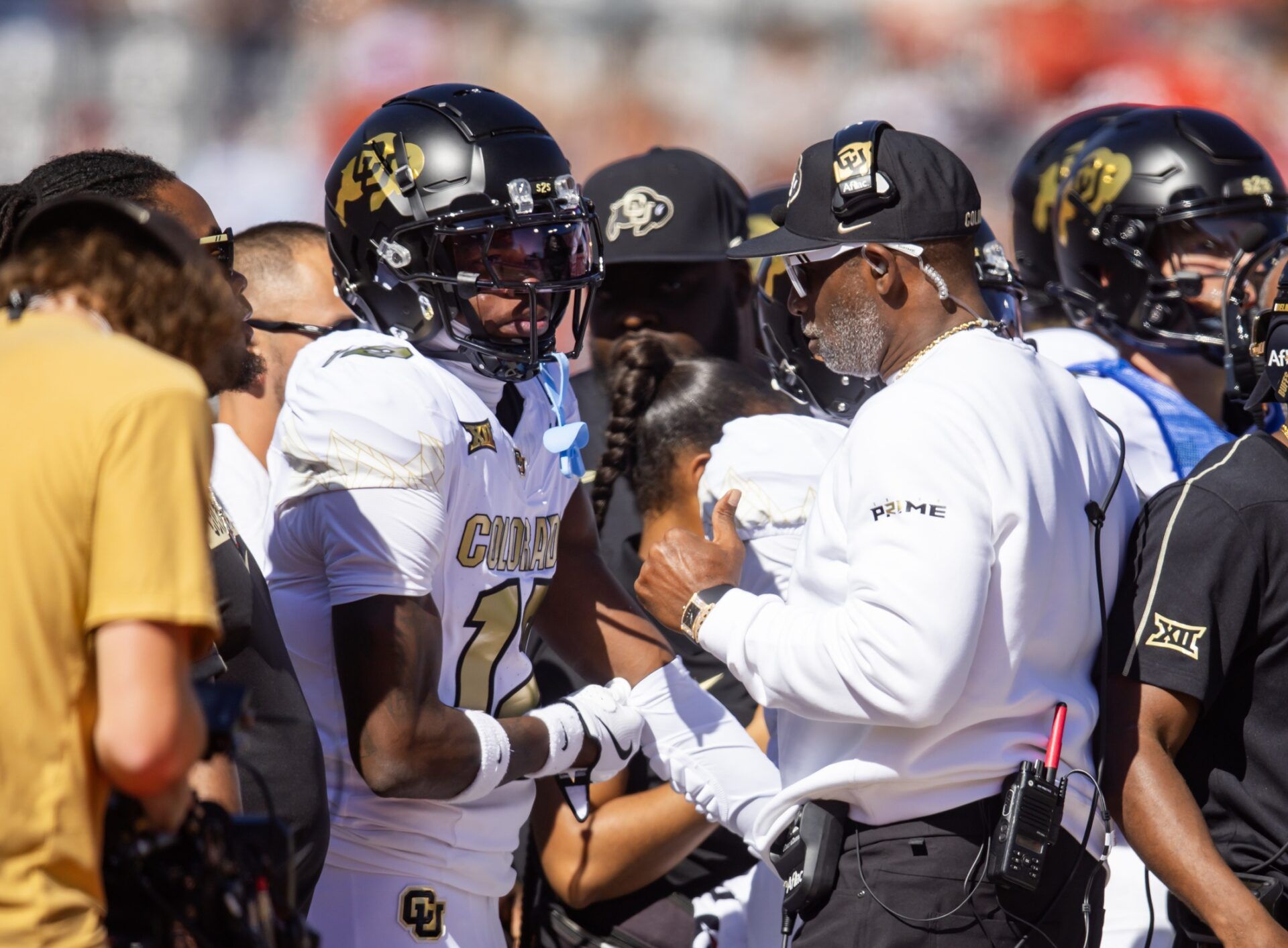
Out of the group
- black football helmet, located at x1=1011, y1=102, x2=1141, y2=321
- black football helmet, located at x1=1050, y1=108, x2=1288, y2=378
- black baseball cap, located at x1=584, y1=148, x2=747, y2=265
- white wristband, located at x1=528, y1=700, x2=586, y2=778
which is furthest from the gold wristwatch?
black football helmet, located at x1=1011, y1=102, x2=1141, y2=321

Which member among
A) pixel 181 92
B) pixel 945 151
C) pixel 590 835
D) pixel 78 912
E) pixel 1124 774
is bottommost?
pixel 590 835

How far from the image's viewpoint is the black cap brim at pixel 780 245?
9.16 ft

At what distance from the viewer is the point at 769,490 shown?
3.43 meters

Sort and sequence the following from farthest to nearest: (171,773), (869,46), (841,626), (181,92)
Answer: (869,46), (181,92), (841,626), (171,773)

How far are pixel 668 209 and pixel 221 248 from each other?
231 centimetres

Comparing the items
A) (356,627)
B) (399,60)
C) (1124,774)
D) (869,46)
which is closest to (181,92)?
(399,60)

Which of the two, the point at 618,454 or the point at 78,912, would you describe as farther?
the point at 618,454

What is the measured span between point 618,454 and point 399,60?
5298 mm

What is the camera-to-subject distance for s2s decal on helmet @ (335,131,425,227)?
9.82 ft

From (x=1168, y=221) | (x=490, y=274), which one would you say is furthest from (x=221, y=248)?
(x=1168, y=221)

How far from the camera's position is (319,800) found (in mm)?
2447

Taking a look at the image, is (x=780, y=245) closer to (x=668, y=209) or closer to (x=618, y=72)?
(x=668, y=209)

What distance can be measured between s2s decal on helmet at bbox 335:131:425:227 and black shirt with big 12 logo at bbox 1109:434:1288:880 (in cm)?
159

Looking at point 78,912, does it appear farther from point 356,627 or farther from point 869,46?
point 869,46
